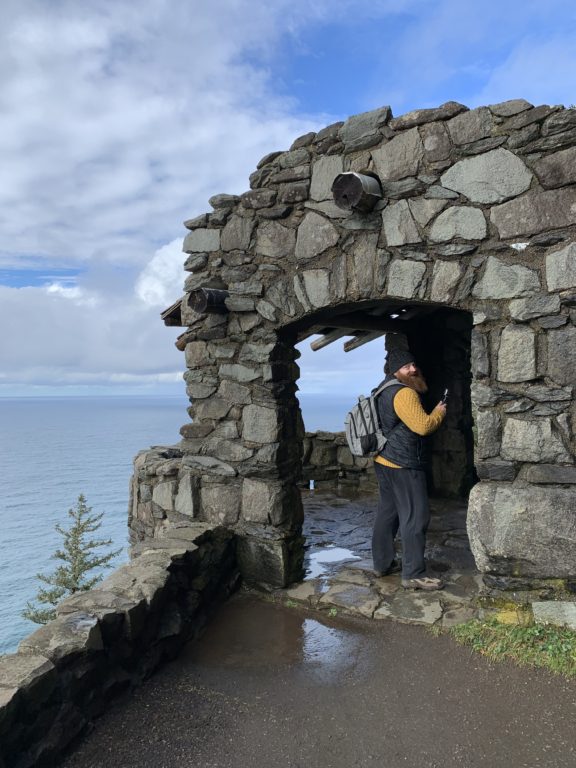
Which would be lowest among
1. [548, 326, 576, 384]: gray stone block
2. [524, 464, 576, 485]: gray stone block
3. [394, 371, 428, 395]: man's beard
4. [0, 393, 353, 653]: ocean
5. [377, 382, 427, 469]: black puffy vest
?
[0, 393, 353, 653]: ocean

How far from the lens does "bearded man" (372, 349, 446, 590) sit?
410cm

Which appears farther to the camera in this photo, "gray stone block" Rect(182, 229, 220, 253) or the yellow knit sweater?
"gray stone block" Rect(182, 229, 220, 253)

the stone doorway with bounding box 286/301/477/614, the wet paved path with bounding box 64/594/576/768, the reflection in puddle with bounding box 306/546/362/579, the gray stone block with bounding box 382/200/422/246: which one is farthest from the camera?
the reflection in puddle with bounding box 306/546/362/579

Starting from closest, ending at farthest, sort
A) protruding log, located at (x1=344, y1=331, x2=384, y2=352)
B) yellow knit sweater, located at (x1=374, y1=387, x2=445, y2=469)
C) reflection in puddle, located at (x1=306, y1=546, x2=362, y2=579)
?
yellow knit sweater, located at (x1=374, y1=387, x2=445, y2=469), reflection in puddle, located at (x1=306, y1=546, x2=362, y2=579), protruding log, located at (x1=344, y1=331, x2=384, y2=352)

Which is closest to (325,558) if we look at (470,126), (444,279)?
(444,279)

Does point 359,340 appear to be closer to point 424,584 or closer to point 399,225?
point 399,225

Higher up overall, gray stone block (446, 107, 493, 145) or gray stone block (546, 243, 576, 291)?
gray stone block (446, 107, 493, 145)

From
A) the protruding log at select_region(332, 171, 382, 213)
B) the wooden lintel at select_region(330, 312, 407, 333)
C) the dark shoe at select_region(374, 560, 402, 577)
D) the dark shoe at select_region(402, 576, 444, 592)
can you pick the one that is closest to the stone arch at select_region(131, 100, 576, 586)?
the protruding log at select_region(332, 171, 382, 213)

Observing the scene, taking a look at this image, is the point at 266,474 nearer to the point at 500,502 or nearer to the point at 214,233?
the point at 500,502

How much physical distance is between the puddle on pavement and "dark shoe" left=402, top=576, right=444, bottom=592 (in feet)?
2.30

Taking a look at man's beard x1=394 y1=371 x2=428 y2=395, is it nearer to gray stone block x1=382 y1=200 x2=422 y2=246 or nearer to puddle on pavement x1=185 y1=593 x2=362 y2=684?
gray stone block x1=382 y1=200 x2=422 y2=246

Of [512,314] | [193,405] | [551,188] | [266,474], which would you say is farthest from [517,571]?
[193,405]

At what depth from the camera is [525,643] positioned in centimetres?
324

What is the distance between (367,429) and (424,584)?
1.26 meters
